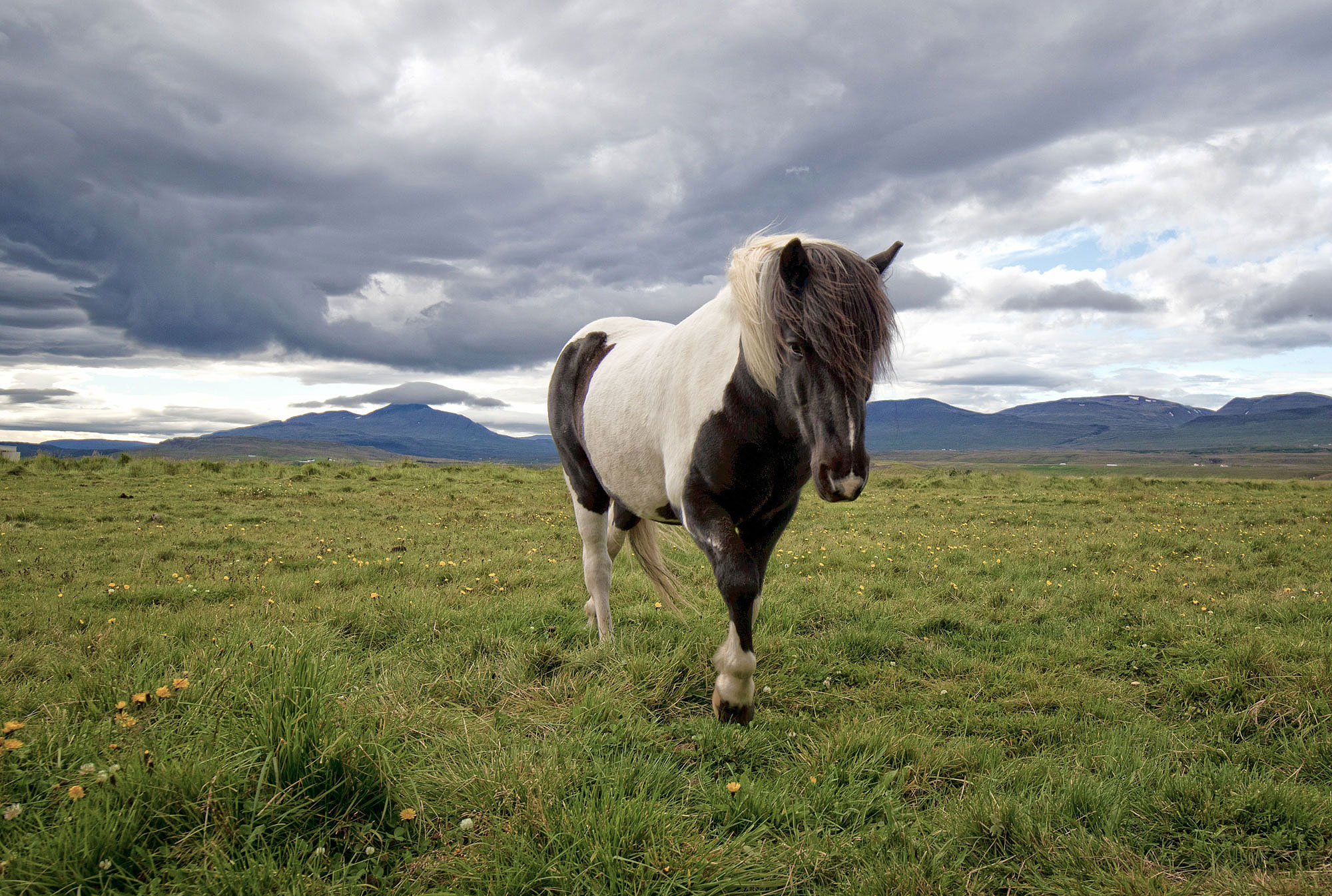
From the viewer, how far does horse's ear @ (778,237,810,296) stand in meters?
3.31

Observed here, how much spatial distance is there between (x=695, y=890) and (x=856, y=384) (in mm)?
2214

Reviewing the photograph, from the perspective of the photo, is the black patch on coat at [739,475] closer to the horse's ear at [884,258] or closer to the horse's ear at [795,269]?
the horse's ear at [795,269]

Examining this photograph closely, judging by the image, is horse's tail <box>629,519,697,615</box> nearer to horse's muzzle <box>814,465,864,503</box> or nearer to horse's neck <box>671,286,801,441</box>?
horse's neck <box>671,286,801,441</box>

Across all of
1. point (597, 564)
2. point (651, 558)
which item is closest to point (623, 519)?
point (597, 564)

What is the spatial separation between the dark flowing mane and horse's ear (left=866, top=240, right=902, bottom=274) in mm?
391

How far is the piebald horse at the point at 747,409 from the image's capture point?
324 centimetres

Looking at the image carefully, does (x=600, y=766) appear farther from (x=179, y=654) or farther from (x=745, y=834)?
(x=179, y=654)

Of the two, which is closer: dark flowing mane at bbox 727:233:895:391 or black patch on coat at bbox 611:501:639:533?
dark flowing mane at bbox 727:233:895:391

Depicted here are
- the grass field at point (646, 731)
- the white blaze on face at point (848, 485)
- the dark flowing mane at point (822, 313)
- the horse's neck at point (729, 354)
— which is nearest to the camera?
the grass field at point (646, 731)

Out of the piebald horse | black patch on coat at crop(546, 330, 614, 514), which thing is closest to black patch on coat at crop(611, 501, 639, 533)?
black patch on coat at crop(546, 330, 614, 514)

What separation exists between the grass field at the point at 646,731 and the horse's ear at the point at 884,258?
2752mm

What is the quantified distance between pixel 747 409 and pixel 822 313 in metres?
0.69

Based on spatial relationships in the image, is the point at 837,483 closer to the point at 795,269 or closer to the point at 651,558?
the point at 795,269

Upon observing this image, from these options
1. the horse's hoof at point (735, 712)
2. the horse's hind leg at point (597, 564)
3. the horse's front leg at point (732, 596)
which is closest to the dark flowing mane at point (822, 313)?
the horse's front leg at point (732, 596)
